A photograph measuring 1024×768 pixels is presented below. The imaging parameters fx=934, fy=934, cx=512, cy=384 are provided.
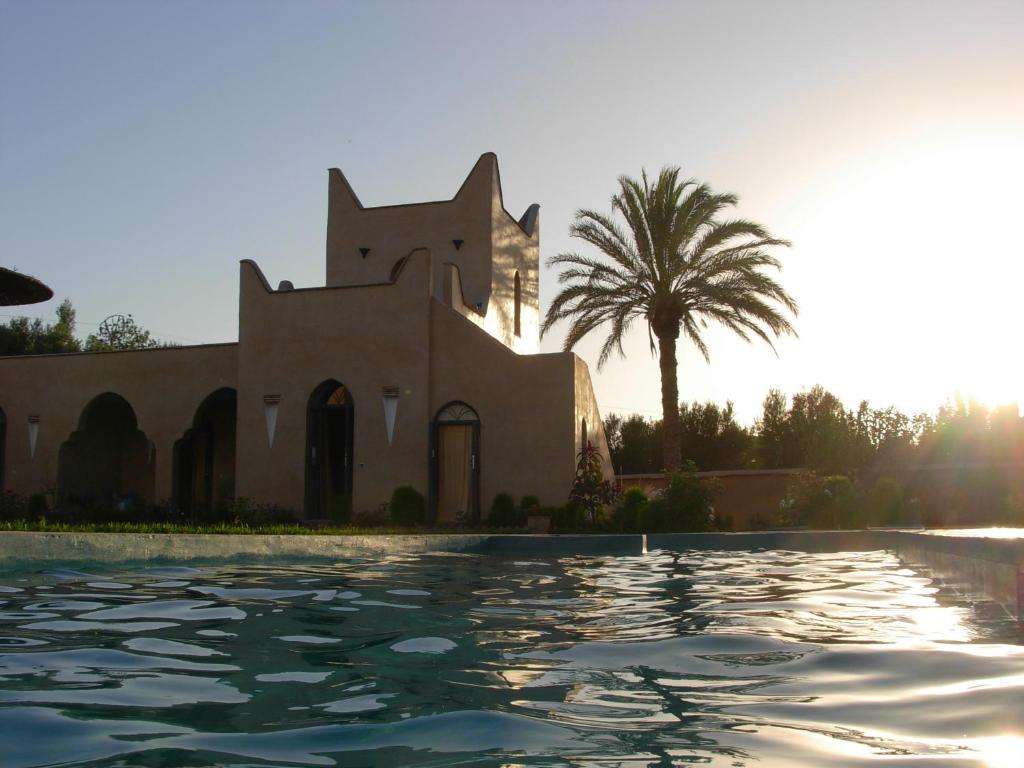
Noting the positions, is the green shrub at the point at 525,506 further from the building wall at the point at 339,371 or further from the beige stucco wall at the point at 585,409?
the building wall at the point at 339,371

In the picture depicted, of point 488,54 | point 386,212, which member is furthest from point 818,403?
point 488,54

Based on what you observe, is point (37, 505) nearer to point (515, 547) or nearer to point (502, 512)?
point (502, 512)

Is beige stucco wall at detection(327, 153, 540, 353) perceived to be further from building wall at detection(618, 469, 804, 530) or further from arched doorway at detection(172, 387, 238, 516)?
building wall at detection(618, 469, 804, 530)

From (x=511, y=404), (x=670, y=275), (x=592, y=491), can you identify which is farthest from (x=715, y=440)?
(x=592, y=491)

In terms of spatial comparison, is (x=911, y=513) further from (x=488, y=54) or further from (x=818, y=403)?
(x=818, y=403)

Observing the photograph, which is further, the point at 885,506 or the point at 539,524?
the point at 885,506

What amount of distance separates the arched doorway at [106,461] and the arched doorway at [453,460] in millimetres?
7070

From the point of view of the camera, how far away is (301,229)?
2633 cm

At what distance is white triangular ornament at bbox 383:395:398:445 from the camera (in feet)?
64.9

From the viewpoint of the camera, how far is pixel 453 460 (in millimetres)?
19625

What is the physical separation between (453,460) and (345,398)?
3.09m

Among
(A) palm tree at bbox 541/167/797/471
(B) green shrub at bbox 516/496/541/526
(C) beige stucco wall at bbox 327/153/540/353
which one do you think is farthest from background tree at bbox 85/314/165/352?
(B) green shrub at bbox 516/496/541/526

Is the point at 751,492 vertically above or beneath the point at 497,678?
above

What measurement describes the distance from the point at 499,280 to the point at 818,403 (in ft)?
59.9
